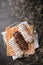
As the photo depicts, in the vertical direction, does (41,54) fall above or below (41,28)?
below

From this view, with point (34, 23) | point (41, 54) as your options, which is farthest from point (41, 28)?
point (41, 54)

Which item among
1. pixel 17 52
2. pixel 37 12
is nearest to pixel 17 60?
pixel 17 52

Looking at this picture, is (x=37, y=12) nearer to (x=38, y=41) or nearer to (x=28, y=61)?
(x=38, y=41)

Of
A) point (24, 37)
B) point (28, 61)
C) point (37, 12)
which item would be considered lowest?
point (28, 61)

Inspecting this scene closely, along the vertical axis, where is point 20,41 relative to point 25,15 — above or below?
below

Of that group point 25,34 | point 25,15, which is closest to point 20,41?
point 25,34

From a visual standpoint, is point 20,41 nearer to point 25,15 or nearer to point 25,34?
point 25,34

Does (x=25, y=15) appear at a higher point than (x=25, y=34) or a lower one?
higher
